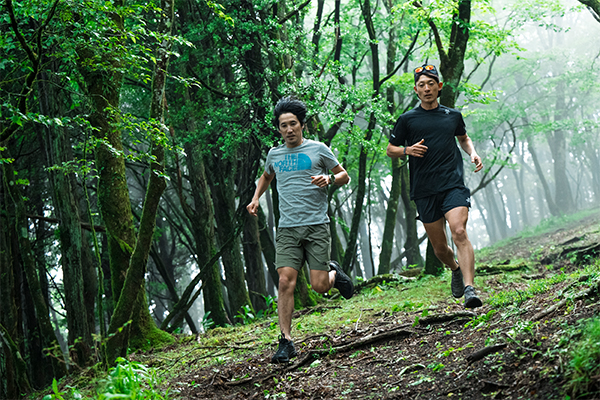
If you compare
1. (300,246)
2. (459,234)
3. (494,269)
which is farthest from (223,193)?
(459,234)

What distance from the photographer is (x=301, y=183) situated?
5.03 metres

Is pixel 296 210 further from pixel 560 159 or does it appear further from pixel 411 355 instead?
pixel 560 159

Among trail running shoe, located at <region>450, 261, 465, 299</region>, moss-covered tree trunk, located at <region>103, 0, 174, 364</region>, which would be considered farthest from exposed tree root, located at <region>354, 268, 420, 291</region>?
moss-covered tree trunk, located at <region>103, 0, 174, 364</region>

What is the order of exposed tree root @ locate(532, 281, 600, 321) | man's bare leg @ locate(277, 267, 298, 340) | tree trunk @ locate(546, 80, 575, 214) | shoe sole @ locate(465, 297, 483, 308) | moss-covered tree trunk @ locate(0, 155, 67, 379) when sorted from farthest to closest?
1. tree trunk @ locate(546, 80, 575, 214)
2. moss-covered tree trunk @ locate(0, 155, 67, 379)
3. man's bare leg @ locate(277, 267, 298, 340)
4. shoe sole @ locate(465, 297, 483, 308)
5. exposed tree root @ locate(532, 281, 600, 321)

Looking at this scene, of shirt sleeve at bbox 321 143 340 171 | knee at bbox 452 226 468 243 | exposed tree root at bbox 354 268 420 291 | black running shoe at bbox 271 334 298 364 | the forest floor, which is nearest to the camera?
the forest floor

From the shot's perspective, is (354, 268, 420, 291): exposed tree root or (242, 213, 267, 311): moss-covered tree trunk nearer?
(354, 268, 420, 291): exposed tree root

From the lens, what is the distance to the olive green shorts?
16.5ft

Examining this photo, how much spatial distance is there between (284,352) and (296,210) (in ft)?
4.45

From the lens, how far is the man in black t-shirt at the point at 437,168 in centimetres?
491

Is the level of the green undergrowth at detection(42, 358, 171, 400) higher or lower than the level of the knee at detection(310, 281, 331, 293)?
lower

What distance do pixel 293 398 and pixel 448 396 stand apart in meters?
1.30

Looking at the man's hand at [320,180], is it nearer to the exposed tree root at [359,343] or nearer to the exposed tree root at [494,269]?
the exposed tree root at [359,343]

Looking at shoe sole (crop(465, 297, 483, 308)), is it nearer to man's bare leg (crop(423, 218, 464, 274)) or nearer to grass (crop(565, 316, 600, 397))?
man's bare leg (crop(423, 218, 464, 274))

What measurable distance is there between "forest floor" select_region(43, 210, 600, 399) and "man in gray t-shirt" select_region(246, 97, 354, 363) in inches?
21.8
